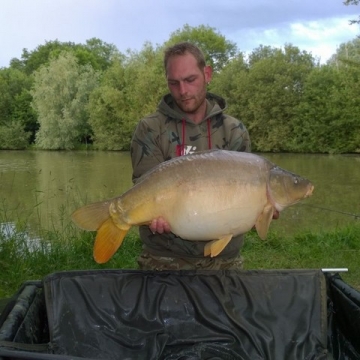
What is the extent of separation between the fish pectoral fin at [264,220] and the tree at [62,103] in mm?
Result: 23155

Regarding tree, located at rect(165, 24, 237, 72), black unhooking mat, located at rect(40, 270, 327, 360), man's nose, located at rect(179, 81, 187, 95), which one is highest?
tree, located at rect(165, 24, 237, 72)

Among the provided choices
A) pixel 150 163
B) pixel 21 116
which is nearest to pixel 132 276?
pixel 150 163

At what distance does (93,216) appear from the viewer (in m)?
1.49

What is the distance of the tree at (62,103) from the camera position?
24.1 meters

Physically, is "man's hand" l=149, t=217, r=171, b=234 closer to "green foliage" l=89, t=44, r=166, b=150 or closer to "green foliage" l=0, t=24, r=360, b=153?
"green foliage" l=0, t=24, r=360, b=153

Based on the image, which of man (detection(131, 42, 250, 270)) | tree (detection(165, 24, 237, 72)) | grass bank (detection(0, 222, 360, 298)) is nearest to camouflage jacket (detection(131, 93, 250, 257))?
man (detection(131, 42, 250, 270))

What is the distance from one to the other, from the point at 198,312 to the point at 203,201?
425 mm

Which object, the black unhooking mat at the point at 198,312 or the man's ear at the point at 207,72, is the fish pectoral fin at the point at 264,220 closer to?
the black unhooking mat at the point at 198,312

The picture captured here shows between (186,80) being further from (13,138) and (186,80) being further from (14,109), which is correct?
(14,109)

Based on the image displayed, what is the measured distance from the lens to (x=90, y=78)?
2575 centimetres

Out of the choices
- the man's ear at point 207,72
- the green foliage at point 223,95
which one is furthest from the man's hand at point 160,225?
the green foliage at point 223,95

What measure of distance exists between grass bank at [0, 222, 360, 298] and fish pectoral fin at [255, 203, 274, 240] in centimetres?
163

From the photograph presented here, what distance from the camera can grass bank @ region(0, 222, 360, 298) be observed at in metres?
2.99

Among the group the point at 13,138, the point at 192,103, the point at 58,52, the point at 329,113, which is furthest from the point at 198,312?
the point at 58,52
